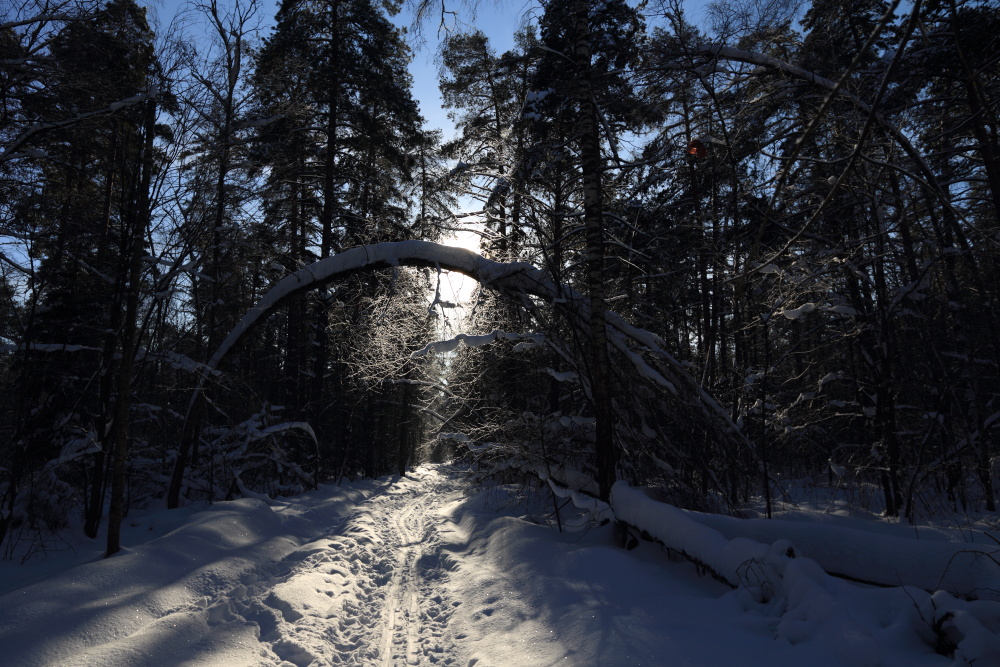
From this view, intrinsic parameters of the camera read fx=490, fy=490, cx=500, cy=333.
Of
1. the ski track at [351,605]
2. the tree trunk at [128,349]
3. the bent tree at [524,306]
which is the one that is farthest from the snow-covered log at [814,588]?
the tree trunk at [128,349]

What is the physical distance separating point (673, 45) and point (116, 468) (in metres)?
7.78

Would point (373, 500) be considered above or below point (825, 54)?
below

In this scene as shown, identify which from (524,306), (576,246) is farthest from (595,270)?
(576,246)

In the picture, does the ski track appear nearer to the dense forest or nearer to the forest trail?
the forest trail

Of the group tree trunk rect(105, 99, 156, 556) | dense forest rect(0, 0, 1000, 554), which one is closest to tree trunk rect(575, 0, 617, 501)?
dense forest rect(0, 0, 1000, 554)

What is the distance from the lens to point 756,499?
34.0ft

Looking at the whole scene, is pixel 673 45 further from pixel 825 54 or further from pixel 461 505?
pixel 461 505

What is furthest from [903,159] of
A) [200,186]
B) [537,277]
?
[200,186]

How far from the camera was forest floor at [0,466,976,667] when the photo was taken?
3.30 m

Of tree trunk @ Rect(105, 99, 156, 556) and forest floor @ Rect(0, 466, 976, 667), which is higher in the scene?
tree trunk @ Rect(105, 99, 156, 556)

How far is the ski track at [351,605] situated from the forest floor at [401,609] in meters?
0.02

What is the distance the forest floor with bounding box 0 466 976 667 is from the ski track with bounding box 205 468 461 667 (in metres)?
0.02

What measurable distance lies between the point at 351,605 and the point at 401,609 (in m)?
0.53

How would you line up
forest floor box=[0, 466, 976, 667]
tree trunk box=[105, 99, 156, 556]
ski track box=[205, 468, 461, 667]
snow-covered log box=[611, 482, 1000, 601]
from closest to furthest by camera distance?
forest floor box=[0, 466, 976, 667] → snow-covered log box=[611, 482, 1000, 601] → ski track box=[205, 468, 461, 667] → tree trunk box=[105, 99, 156, 556]
